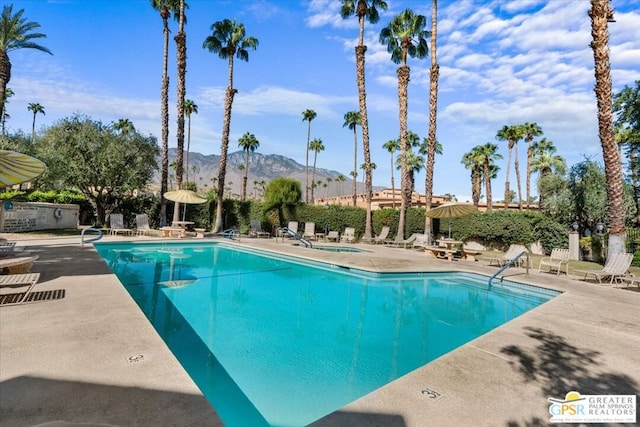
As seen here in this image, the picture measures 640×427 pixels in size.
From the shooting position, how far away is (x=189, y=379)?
278 cm

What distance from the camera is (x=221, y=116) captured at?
21.3m

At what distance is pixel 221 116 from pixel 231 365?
19748 mm

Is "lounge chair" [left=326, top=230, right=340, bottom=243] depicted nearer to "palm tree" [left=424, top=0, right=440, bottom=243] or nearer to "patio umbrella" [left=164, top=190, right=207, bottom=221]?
"palm tree" [left=424, top=0, right=440, bottom=243]

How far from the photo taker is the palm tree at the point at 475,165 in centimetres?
3588

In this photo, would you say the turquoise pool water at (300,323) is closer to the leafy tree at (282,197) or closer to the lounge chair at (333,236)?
the lounge chair at (333,236)

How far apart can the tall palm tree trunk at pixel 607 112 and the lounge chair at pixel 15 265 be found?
1614 cm

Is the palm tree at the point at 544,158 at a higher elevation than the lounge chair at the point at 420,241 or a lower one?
higher

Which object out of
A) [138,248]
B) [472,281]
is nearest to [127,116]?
[138,248]

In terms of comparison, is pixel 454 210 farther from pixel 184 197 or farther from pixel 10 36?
pixel 10 36

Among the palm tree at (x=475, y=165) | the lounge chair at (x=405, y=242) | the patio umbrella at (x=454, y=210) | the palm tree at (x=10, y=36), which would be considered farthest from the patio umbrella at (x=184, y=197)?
the palm tree at (x=475, y=165)

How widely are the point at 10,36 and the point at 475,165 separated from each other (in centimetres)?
4034

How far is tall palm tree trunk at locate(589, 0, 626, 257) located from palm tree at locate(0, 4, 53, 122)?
901 inches

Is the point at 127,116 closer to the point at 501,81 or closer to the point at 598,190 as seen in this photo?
the point at 501,81

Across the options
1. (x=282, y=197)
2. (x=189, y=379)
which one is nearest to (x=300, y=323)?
(x=189, y=379)
